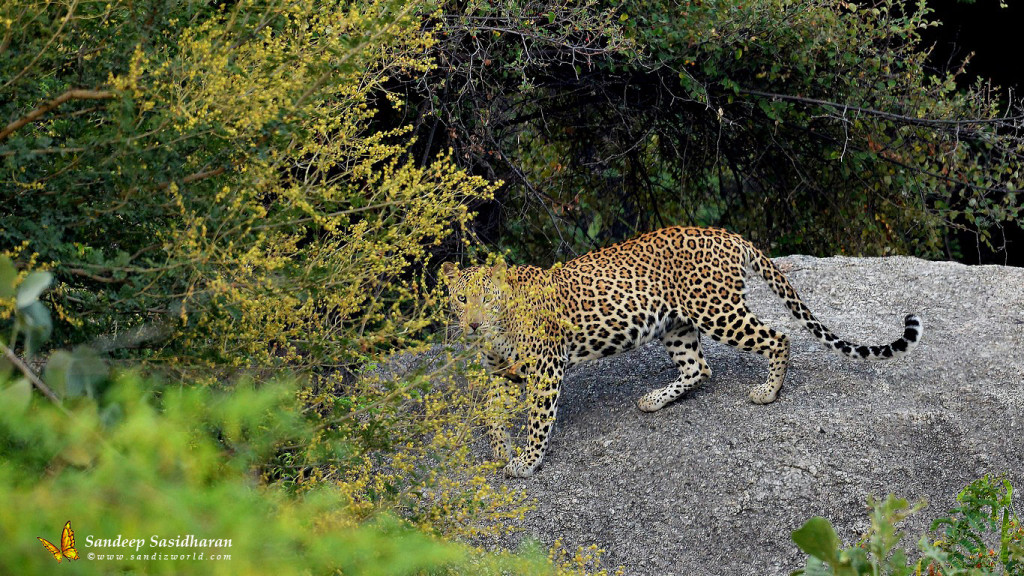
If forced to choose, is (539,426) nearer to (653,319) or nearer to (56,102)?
(653,319)

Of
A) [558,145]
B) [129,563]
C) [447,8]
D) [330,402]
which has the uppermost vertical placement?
[129,563]

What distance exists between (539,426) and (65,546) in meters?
5.81

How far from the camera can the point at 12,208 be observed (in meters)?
4.00

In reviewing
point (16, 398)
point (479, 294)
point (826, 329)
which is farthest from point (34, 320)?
point (826, 329)

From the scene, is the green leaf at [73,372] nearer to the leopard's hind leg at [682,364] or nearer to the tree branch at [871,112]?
the leopard's hind leg at [682,364]

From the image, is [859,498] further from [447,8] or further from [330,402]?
[447,8]

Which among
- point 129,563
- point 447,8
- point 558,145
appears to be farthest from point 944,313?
point 129,563

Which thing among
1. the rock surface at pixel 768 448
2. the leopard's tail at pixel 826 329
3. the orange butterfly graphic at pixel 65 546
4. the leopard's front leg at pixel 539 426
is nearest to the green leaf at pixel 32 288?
the orange butterfly graphic at pixel 65 546

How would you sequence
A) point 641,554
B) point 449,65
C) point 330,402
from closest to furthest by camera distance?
point 330,402, point 641,554, point 449,65

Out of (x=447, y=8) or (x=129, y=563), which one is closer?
(x=129, y=563)

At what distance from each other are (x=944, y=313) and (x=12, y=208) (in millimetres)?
7363

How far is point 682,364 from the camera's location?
7.63m

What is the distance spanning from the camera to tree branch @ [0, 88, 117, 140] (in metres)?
3.61

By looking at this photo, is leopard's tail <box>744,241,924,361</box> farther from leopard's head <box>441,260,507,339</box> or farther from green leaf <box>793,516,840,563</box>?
green leaf <box>793,516,840,563</box>
